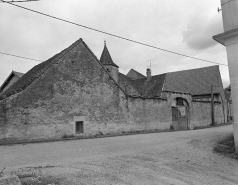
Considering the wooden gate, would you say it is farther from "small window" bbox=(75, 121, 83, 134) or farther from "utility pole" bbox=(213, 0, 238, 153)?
"utility pole" bbox=(213, 0, 238, 153)

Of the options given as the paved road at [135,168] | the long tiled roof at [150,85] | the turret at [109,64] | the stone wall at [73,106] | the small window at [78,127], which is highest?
the turret at [109,64]

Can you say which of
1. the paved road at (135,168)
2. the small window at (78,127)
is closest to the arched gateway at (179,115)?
the small window at (78,127)

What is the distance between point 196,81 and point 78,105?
27.7m

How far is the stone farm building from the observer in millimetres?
11812

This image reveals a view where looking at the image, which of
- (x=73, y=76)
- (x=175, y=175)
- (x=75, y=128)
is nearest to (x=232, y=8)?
(x=175, y=175)

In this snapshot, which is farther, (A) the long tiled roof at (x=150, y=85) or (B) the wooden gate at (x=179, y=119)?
(A) the long tiled roof at (x=150, y=85)

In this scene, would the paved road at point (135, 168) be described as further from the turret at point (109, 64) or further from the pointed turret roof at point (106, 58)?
the pointed turret roof at point (106, 58)

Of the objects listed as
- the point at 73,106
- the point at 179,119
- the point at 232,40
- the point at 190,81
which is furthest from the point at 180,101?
the point at 190,81

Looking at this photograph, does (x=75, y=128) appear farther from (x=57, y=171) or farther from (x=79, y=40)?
(x=57, y=171)

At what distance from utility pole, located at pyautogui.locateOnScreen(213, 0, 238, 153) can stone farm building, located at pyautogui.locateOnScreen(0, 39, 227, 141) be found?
879 centimetres

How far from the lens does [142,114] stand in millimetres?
17422

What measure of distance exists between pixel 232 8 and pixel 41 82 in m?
10.5

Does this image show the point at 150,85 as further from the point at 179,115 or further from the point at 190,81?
the point at 190,81

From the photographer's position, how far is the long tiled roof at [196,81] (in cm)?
3422
